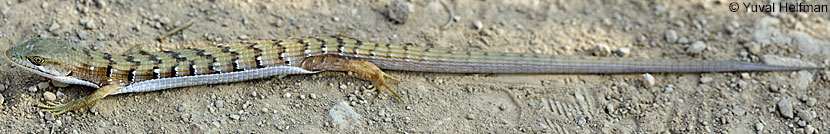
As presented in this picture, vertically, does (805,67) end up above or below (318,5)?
below

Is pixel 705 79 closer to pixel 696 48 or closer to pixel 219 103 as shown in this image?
pixel 696 48

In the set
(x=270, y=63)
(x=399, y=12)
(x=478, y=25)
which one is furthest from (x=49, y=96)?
(x=478, y=25)

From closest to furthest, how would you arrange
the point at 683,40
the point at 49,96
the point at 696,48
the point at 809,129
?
the point at 49,96 < the point at 809,129 < the point at 696,48 < the point at 683,40

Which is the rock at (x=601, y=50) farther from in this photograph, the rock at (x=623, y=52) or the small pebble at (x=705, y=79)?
the small pebble at (x=705, y=79)

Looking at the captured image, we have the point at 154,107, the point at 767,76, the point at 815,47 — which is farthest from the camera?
the point at 815,47

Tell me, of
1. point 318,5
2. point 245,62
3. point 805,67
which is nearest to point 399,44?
point 318,5

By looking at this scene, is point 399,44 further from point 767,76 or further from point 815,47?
point 815,47

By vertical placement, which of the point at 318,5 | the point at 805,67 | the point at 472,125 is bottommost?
the point at 472,125

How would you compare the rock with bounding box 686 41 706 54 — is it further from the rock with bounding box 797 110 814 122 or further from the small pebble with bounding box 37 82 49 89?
the small pebble with bounding box 37 82 49 89
